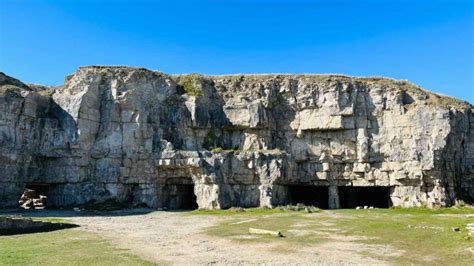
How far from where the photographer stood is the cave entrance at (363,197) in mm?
48125

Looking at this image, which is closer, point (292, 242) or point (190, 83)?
point (292, 242)

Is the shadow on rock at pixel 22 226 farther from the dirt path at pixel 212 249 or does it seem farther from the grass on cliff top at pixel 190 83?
the grass on cliff top at pixel 190 83

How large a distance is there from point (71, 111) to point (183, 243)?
2878cm

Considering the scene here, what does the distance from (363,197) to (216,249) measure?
36534 mm

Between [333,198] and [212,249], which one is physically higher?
[333,198]

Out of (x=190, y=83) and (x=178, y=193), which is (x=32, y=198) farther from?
(x=190, y=83)

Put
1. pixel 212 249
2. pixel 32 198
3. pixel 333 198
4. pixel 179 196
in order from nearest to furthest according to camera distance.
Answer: pixel 212 249, pixel 333 198, pixel 179 196, pixel 32 198

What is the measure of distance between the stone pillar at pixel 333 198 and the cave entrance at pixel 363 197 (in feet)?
14.4

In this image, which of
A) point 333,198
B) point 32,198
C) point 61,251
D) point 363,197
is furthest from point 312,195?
point 61,251

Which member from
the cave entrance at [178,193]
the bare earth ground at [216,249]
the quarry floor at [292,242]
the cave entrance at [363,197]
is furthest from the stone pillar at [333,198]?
the bare earth ground at [216,249]

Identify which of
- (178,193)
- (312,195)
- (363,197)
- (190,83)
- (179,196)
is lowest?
(363,197)

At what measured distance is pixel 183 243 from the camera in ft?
63.6

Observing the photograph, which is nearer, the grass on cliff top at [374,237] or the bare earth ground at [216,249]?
the bare earth ground at [216,249]

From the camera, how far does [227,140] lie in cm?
4603
